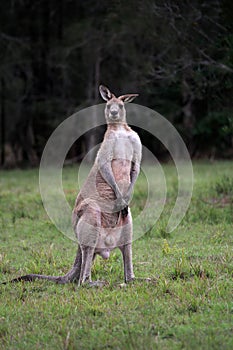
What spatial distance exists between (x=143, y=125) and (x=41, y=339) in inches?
748

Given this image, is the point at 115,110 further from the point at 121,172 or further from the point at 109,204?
the point at 109,204

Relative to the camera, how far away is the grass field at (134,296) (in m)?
4.63

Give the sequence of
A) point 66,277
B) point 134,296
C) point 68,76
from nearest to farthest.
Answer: point 134,296 → point 66,277 → point 68,76

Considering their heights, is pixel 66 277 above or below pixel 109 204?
below

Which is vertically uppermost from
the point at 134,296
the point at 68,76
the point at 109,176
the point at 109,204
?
the point at 68,76

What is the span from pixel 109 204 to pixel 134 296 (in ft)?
3.55

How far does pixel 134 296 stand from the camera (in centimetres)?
562

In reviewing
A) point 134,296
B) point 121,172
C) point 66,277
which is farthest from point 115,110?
point 134,296

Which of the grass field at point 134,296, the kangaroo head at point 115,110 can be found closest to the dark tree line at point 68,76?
the grass field at point 134,296

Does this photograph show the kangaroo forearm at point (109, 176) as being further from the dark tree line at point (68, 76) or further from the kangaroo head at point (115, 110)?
the dark tree line at point (68, 76)

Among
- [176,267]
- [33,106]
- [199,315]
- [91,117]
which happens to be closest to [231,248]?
[176,267]

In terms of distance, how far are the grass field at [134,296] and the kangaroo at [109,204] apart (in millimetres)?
240

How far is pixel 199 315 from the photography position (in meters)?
5.04

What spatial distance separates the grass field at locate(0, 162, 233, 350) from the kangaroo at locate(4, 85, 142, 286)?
240mm
